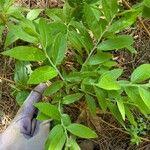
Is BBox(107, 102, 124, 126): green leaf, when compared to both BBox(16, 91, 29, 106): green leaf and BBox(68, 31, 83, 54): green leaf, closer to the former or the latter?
BBox(68, 31, 83, 54): green leaf

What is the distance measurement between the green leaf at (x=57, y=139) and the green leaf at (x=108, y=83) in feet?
0.84

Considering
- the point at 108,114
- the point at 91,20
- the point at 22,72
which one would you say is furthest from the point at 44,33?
the point at 108,114

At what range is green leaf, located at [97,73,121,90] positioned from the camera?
1298 millimetres

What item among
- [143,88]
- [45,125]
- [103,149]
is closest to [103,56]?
[143,88]

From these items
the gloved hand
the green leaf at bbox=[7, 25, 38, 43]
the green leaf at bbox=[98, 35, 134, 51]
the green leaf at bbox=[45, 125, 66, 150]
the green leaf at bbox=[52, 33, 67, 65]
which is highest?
the green leaf at bbox=[7, 25, 38, 43]

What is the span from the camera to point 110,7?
138 cm

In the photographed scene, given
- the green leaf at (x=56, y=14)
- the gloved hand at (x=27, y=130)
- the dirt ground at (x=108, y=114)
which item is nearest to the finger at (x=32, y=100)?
the gloved hand at (x=27, y=130)

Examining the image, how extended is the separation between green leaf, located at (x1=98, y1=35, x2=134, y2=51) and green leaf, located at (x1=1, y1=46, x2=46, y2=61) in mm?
279

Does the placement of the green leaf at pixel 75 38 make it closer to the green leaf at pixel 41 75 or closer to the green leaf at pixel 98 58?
the green leaf at pixel 98 58

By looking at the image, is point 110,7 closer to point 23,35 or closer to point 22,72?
point 23,35

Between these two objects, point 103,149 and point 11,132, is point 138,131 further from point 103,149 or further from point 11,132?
point 11,132

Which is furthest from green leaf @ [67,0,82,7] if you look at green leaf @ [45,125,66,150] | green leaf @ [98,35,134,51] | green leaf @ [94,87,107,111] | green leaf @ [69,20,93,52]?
green leaf @ [45,125,66,150]

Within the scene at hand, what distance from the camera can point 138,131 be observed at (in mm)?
1883

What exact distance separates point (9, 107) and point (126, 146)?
647 mm
